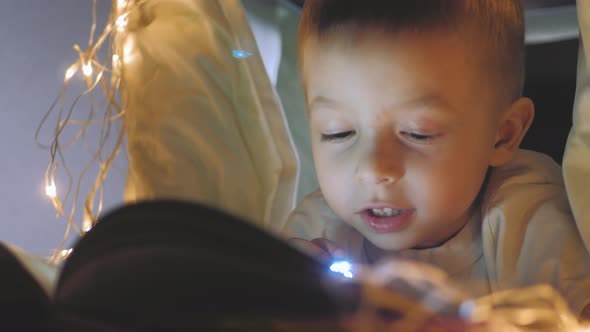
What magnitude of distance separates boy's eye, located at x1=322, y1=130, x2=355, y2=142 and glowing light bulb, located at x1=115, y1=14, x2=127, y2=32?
237mm

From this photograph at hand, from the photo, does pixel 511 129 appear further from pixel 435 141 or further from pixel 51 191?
pixel 51 191

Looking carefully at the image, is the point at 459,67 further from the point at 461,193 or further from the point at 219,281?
the point at 219,281

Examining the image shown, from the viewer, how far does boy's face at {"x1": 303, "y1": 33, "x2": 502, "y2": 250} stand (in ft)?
1.97

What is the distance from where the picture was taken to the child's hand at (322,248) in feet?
2.13

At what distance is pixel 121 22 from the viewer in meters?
0.73

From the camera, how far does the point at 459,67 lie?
614 millimetres

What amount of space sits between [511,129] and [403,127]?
0.13 metres

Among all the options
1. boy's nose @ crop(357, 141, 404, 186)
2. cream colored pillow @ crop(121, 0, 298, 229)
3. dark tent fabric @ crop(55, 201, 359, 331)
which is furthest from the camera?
cream colored pillow @ crop(121, 0, 298, 229)

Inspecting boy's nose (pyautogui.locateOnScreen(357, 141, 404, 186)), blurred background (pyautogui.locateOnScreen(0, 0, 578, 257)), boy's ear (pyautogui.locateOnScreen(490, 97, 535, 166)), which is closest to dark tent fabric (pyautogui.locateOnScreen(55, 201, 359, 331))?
boy's nose (pyautogui.locateOnScreen(357, 141, 404, 186))

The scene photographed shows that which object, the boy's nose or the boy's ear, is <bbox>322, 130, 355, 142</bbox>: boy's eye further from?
the boy's ear

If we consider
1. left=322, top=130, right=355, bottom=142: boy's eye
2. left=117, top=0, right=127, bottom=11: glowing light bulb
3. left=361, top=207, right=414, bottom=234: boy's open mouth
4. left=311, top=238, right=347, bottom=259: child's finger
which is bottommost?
left=311, top=238, right=347, bottom=259: child's finger

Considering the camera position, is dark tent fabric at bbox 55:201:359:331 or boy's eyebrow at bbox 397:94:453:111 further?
boy's eyebrow at bbox 397:94:453:111

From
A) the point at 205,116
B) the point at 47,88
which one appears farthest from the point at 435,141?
the point at 47,88

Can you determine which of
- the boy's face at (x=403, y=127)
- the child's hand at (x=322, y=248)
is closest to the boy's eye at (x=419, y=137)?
the boy's face at (x=403, y=127)
